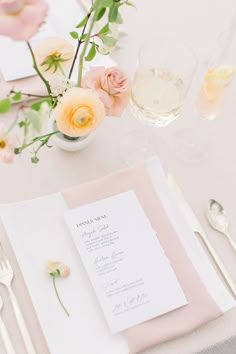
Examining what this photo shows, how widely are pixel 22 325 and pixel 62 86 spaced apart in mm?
390

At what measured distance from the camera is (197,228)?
826 mm

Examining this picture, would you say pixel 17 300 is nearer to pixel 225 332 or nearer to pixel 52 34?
pixel 225 332

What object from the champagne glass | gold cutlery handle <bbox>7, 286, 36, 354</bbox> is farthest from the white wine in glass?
gold cutlery handle <bbox>7, 286, 36, 354</bbox>

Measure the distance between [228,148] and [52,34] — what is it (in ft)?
1.70

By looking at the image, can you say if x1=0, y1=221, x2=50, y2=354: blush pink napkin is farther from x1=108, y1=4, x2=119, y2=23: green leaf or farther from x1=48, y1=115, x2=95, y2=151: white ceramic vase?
x1=108, y1=4, x2=119, y2=23: green leaf

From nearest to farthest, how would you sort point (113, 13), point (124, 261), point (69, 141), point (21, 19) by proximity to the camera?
point (21, 19) → point (113, 13) → point (124, 261) → point (69, 141)

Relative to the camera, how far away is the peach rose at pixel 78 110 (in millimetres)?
670

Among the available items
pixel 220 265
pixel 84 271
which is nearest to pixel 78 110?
pixel 84 271

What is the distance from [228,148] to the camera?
97 centimetres

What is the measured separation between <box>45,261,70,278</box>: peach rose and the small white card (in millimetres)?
37

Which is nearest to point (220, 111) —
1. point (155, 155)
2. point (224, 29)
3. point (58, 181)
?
point (155, 155)

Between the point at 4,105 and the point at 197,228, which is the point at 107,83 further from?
the point at 197,228

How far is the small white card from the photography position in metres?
0.71

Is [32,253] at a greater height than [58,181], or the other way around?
[58,181]
